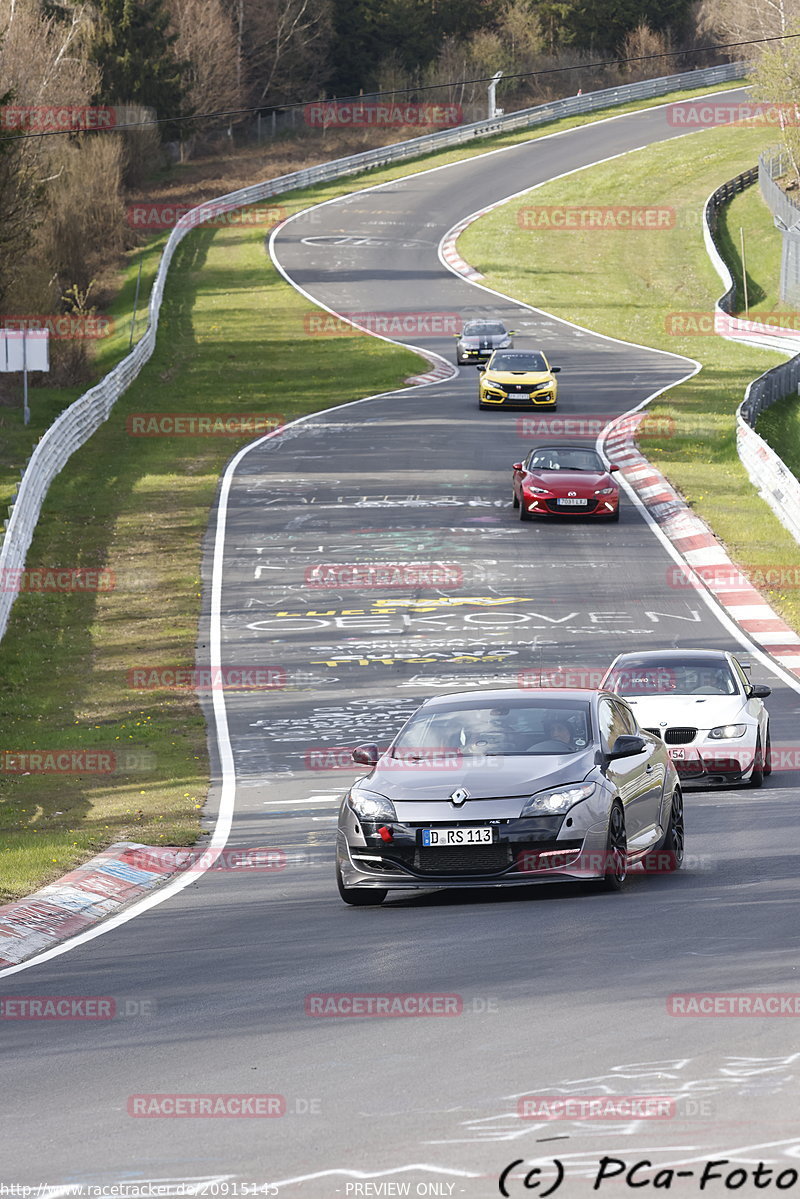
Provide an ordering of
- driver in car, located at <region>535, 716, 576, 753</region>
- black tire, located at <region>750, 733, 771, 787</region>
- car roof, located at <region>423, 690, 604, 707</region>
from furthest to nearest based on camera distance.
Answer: black tire, located at <region>750, 733, 771, 787</region>
car roof, located at <region>423, 690, 604, 707</region>
driver in car, located at <region>535, 716, 576, 753</region>

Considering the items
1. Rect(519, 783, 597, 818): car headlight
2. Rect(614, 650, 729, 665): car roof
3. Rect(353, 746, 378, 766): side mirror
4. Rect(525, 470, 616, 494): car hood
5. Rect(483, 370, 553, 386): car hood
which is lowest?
Rect(525, 470, 616, 494): car hood

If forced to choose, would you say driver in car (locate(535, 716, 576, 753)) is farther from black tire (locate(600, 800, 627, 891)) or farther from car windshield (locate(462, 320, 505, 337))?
car windshield (locate(462, 320, 505, 337))

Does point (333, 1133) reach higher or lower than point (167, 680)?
higher

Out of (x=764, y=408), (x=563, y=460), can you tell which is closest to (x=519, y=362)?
(x=764, y=408)

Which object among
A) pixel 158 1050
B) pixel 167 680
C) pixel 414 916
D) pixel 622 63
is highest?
pixel 622 63

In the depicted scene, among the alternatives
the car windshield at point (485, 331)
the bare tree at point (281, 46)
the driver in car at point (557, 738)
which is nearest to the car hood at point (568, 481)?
the car windshield at point (485, 331)

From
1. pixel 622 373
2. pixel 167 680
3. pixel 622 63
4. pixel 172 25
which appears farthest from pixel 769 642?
pixel 622 63

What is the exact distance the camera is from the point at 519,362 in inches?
1852

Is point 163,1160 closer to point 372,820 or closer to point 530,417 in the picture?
point 372,820

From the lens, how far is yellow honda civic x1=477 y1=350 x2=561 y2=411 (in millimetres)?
46312

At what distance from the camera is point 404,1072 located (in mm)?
7863

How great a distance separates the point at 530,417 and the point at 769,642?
2074 centimetres

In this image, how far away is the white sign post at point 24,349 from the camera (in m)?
39.7

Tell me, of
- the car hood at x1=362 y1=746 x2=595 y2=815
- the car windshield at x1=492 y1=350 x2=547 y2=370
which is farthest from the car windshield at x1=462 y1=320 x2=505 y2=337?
the car hood at x1=362 y1=746 x2=595 y2=815
